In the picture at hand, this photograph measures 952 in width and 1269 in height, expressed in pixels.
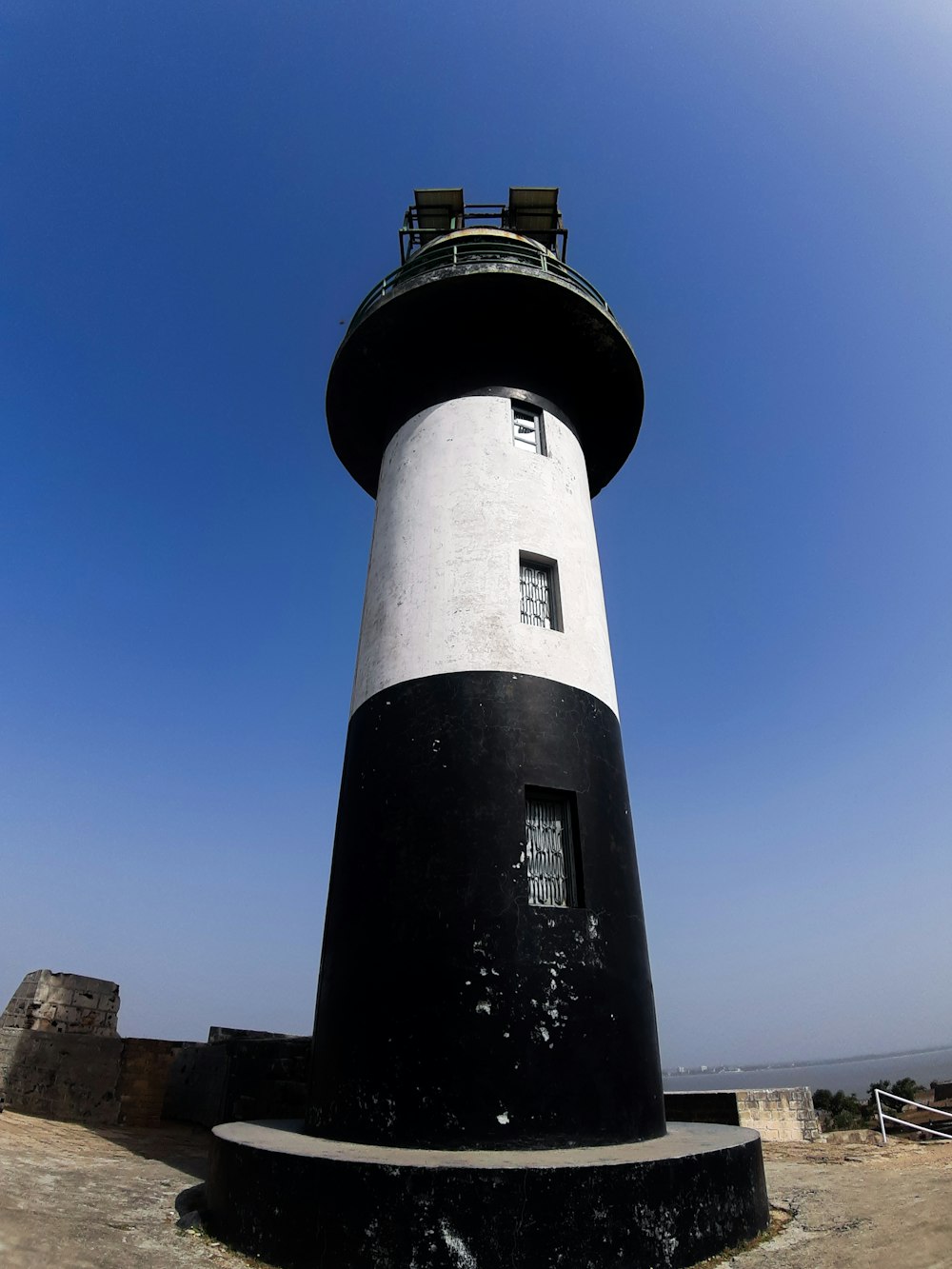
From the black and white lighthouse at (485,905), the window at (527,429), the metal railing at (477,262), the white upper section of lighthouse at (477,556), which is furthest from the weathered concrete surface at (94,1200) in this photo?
the metal railing at (477,262)

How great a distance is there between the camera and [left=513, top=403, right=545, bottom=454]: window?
933 centimetres

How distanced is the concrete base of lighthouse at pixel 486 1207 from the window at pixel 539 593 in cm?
467

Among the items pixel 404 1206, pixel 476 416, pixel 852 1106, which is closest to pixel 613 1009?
pixel 404 1206

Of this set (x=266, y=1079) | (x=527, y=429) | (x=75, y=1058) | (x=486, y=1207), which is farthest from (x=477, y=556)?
(x=75, y=1058)

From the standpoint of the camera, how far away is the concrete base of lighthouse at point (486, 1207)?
4.64 meters

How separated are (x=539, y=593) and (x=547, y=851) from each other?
2.80 meters

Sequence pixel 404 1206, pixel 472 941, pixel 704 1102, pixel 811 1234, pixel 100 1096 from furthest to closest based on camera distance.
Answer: pixel 100 1096 → pixel 704 1102 → pixel 472 941 → pixel 811 1234 → pixel 404 1206

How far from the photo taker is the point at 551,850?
22.2 ft

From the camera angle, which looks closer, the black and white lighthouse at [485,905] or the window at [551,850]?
the black and white lighthouse at [485,905]

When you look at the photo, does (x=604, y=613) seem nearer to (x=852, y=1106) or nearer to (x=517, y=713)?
(x=517, y=713)

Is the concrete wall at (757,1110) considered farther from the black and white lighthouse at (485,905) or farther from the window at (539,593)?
the window at (539,593)

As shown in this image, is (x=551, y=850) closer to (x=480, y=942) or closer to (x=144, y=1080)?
(x=480, y=942)

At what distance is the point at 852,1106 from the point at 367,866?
23919 millimetres

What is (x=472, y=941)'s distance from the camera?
609 cm
